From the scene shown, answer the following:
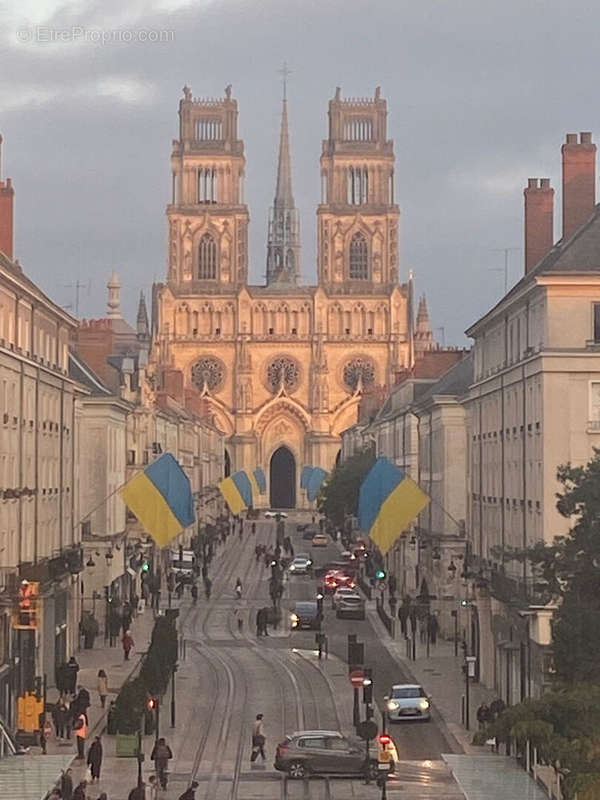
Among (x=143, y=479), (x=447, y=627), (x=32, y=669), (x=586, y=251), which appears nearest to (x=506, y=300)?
(x=586, y=251)

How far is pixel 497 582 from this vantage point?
162 feet

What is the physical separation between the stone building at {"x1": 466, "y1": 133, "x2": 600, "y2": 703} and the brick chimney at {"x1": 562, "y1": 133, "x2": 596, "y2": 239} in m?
0.03

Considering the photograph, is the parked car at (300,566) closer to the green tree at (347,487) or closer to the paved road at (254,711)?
the green tree at (347,487)

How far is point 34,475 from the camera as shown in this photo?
51.2m

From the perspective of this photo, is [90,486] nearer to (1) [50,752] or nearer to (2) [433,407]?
(2) [433,407]

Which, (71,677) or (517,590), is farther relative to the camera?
(71,677)

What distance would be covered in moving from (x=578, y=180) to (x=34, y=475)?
1598 cm

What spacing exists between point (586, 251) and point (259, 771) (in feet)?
45.6

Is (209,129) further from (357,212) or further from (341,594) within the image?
(341,594)

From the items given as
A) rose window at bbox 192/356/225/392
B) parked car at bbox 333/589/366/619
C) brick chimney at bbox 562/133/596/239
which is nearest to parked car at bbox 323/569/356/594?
parked car at bbox 333/589/366/619

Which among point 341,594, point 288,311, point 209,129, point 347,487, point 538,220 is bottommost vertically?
point 341,594

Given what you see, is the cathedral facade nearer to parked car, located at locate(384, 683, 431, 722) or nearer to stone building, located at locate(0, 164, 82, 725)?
stone building, located at locate(0, 164, 82, 725)

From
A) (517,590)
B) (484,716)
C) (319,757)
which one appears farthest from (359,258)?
(319,757)

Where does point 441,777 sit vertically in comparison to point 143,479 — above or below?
below
